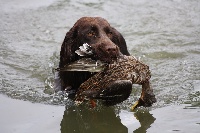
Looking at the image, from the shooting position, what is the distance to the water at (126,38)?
6.12 meters

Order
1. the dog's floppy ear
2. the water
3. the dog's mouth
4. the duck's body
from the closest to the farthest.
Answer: the duck's body
the dog's mouth
the dog's floppy ear
the water

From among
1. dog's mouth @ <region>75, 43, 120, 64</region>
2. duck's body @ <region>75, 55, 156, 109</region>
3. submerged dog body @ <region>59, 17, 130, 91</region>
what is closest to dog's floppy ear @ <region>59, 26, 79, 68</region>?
submerged dog body @ <region>59, 17, 130, 91</region>

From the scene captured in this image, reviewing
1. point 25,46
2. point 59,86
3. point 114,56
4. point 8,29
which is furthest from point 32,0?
point 114,56

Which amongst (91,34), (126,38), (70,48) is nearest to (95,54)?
(91,34)

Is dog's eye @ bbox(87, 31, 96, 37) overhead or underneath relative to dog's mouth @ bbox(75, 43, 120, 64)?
overhead

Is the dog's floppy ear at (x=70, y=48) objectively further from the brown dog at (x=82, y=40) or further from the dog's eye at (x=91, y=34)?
the dog's eye at (x=91, y=34)

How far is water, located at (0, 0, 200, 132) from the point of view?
6.12 m

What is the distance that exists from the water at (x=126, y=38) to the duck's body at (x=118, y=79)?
0.71 metres

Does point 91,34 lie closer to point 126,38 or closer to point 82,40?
point 82,40

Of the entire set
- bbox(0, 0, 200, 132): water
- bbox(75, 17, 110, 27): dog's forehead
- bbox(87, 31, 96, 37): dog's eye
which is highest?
bbox(75, 17, 110, 27): dog's forehead

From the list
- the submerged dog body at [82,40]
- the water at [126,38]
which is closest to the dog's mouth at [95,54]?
the submerged dog body at [82,40]

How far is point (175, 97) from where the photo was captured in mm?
5797

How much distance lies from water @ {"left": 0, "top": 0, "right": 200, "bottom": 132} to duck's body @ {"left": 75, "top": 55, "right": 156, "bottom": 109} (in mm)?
710

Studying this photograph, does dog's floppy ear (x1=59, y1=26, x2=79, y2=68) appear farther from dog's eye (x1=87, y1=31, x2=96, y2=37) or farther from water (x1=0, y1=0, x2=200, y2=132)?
water (x1=0, y1=0, x2=200, y2=132)
